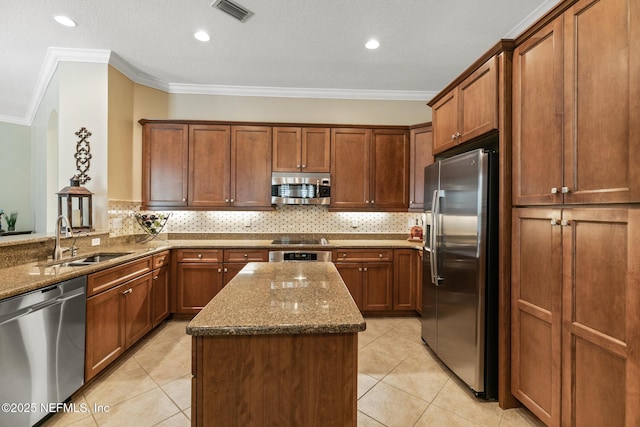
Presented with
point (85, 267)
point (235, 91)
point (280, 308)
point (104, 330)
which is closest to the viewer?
point (280, 308)

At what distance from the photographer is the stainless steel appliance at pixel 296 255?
3361 millimetres

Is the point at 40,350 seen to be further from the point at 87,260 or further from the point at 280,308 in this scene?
the point at 280,308

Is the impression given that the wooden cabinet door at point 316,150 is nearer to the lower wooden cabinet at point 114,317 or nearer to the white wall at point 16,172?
the lower wooden cabinet at point 114,317

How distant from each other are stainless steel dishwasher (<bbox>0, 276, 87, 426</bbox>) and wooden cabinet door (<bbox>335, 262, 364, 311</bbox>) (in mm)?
2487

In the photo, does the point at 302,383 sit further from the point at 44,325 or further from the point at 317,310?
the point at 44,325

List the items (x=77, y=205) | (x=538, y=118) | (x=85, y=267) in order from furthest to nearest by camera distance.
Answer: (x=77, y=205) < (x=85, y=267) < (x=538, y=118)

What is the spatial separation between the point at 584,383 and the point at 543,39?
6.34ft

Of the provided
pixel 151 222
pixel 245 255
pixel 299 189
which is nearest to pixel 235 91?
pixel 299 189

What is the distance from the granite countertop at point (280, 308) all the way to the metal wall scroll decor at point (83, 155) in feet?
8.60

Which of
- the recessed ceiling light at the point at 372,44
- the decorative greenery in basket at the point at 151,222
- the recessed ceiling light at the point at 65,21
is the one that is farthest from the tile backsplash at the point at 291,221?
the recessed ceiling light at the point at 65,21

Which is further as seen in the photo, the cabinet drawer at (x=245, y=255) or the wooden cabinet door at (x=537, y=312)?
the cabinet drawer at (x=245, y=255)

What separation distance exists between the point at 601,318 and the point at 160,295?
3.69 m

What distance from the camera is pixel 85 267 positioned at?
205 centimetres

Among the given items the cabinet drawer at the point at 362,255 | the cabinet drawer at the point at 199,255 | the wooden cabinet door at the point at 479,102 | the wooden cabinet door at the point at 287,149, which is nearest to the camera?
the wooden cabinet door at the point at 479,102
